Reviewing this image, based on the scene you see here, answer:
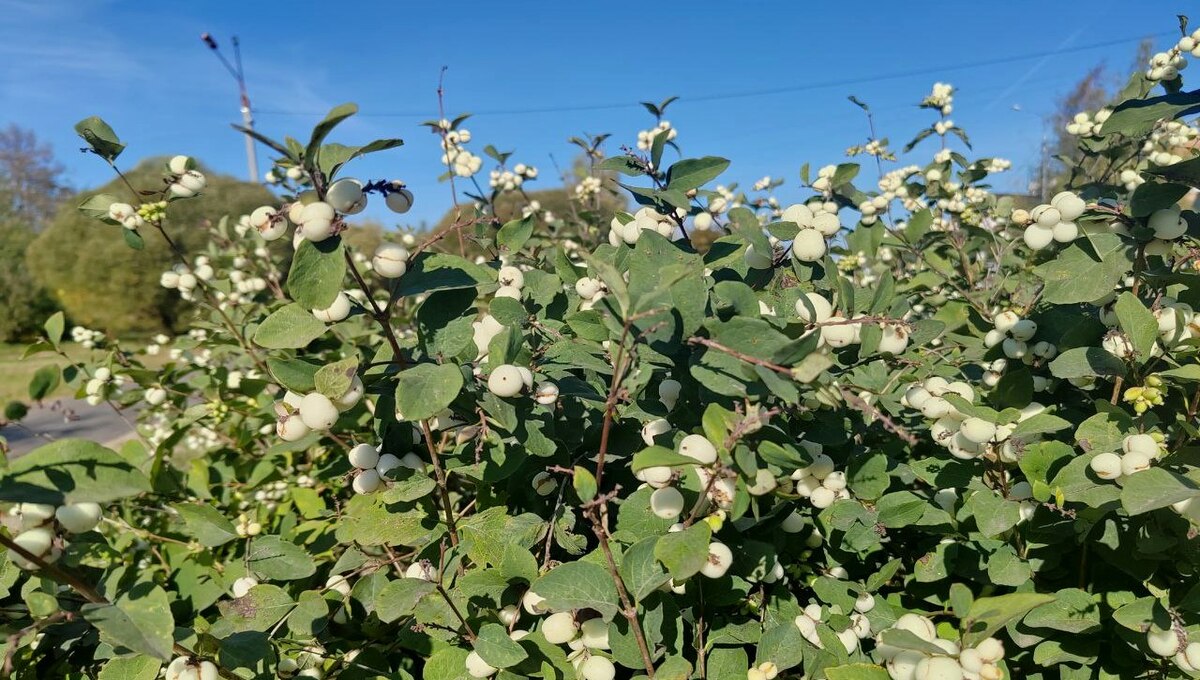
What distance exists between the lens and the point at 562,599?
3.48ft

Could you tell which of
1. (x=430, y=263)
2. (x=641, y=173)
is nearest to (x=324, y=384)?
(x=430, y=263)

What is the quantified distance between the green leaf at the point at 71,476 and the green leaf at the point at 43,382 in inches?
25.4

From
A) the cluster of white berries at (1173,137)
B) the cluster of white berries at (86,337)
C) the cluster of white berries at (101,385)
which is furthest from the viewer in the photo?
the cluster of white berries at (86,337)

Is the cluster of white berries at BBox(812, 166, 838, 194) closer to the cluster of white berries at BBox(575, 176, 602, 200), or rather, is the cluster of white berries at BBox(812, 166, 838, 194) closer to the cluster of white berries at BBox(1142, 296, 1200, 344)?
the cluster of white berries at BBox(1142, 296, 1200, 344)

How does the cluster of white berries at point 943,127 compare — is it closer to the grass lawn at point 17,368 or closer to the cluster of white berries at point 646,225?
the cluster of white berries at point 646,225

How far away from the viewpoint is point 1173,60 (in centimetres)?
206

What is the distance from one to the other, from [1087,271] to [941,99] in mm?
2336

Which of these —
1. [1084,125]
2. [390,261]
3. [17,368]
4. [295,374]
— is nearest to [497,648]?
[295,374]

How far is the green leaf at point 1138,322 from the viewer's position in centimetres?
120

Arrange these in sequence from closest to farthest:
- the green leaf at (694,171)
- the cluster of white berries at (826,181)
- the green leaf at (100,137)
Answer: the green leaf at (694,171) → the green leaf at (100,137) → the cluster of white berries at (826,181)

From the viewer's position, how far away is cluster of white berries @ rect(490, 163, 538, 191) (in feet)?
11.8

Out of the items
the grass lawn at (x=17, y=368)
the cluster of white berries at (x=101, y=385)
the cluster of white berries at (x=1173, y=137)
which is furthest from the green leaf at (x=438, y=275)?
the grass lawn at (x=17, y=368)

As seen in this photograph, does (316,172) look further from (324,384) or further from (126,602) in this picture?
(126,602)

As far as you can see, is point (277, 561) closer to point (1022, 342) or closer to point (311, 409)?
point (311, 409)
